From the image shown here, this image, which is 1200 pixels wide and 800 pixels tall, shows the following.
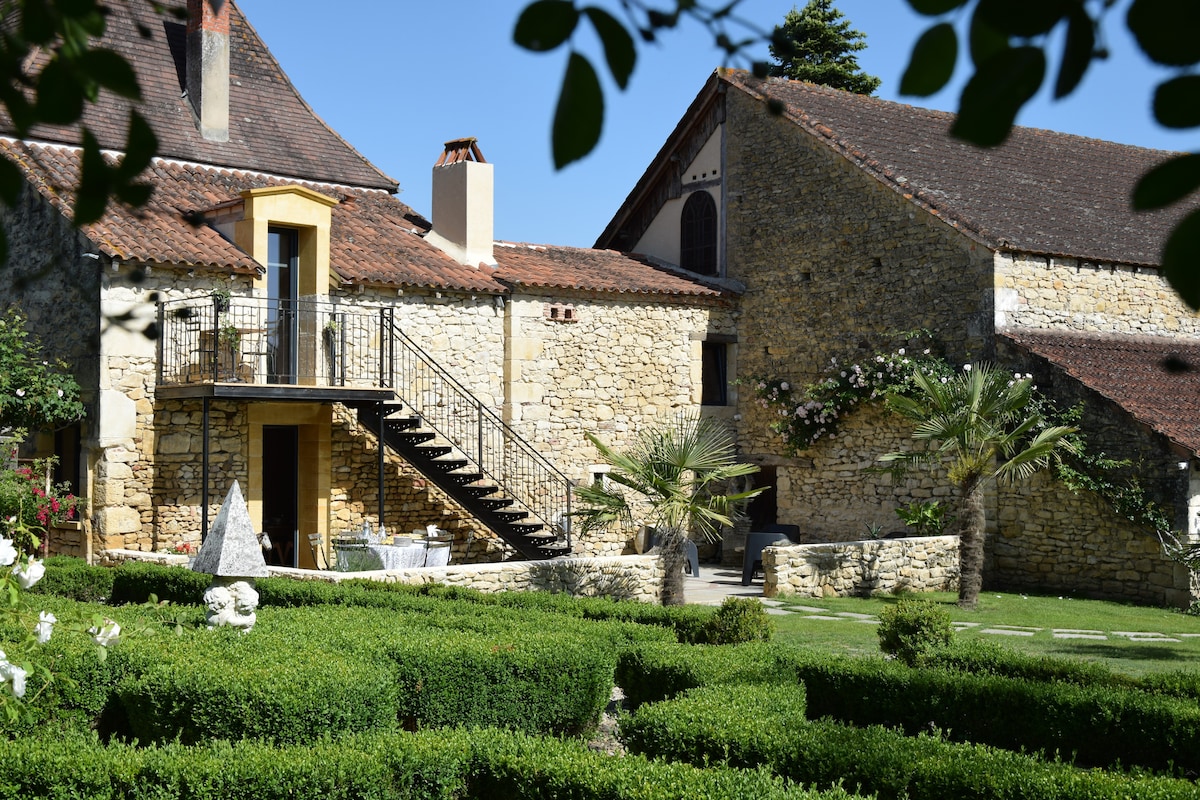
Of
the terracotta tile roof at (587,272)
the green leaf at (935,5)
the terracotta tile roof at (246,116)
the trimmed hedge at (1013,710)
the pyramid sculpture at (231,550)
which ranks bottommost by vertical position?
the trimmed hedge at (1013,710)

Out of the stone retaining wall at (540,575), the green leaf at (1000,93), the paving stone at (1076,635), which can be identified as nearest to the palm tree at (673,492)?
the stone retaining wall at (540,575)

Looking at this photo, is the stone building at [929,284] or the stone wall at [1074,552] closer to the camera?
the stone wall at [1074,552]

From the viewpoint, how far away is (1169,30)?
1317 millimetres

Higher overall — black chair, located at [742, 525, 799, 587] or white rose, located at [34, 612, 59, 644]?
white rose, located at [34, 612, 59, 644]

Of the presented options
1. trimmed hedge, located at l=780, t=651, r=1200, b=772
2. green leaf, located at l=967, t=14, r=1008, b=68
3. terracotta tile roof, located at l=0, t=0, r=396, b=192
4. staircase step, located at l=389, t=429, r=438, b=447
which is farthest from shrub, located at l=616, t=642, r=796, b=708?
terracotta tile roof, located at l=0, t=0, r=396, b=192

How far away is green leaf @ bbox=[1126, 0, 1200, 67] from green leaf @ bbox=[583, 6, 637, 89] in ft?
1.91

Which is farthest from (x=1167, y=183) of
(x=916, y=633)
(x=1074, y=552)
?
(x=1074, y=552)

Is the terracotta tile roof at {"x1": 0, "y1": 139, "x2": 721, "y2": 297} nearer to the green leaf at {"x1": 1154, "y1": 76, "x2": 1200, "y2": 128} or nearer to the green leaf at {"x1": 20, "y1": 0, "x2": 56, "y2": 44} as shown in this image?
the green leaf at {"x1": 20, "y1": 0, "x2": 56, "y2": 44}

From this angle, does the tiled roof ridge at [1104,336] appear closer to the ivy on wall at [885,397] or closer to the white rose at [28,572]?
the ivy on wall at [885,397]

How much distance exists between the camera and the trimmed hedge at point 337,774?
5.58 meters

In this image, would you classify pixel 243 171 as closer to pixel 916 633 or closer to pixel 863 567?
pixel 863 567

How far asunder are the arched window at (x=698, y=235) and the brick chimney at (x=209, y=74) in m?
8.15

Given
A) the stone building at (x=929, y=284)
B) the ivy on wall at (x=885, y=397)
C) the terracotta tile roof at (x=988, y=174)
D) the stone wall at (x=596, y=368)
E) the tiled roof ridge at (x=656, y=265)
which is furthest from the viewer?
the tiled roof ridge at (x=656, y=265)

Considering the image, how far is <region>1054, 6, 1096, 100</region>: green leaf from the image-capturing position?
1.39 metres
